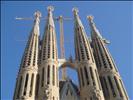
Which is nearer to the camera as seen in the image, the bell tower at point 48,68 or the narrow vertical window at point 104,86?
the bell tower at point 48,68

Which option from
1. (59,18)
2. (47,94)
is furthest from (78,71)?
(59,18)

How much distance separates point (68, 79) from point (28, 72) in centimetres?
707

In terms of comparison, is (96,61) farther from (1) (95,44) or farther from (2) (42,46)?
(2) (42,46)

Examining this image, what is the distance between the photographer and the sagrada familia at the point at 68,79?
46406 mm

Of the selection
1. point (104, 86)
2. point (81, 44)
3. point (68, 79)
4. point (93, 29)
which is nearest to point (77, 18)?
point (93, 29)

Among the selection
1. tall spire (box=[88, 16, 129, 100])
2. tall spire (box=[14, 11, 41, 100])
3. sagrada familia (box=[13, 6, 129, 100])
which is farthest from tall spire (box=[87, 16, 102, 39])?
tall spire (box=[14, 11, 41, 100])

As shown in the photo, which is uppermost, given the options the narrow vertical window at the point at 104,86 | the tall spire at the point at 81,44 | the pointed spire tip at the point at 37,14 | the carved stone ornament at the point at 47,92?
the pointed spire tip at the point at 37,14

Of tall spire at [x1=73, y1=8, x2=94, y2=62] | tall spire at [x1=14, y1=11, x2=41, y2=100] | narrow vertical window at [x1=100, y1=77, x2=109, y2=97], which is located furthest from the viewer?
tall spire at [x1=73, y1=8, x2=94, y2=62]

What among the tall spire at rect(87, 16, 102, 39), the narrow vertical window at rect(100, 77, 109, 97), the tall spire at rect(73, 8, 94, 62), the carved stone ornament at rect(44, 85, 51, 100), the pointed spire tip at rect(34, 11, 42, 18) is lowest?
the carved stone ornament at rect(44, 85, 51, 100)

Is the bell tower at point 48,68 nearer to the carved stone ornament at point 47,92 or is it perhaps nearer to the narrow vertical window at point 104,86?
the carved stone ornament at point 47,92

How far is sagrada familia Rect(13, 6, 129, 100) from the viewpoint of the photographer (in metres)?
46.4

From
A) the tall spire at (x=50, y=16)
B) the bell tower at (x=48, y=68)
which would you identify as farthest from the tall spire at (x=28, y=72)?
the tall spire at (x=50, y=16)

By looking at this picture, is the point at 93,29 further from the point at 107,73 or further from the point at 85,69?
the point at 107,73

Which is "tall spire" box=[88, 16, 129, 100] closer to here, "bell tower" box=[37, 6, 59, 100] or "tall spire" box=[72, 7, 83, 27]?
"tall spire" box=[72, 7, 83, 27]
